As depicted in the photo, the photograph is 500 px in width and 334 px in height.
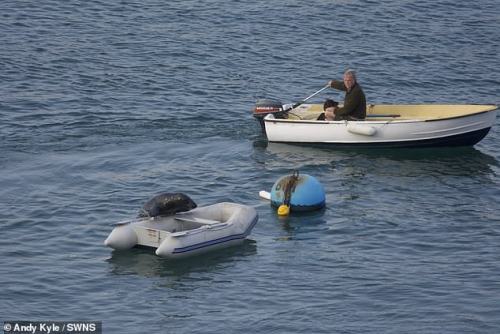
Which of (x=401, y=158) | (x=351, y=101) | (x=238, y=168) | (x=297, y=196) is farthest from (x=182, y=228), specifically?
(x=401, y=158)

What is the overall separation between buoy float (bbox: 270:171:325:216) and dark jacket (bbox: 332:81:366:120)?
406cm

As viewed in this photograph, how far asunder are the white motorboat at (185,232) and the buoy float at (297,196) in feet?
4.67

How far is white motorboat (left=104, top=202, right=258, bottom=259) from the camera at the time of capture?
18.0m

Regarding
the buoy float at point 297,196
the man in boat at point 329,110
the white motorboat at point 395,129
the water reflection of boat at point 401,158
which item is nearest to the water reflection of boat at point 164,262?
the buoy float at point 297,196

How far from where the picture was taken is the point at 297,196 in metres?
20.6

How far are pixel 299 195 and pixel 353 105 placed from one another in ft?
15.0

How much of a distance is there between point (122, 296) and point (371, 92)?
1522 centimetres

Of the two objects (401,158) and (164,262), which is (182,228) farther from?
(401,158)

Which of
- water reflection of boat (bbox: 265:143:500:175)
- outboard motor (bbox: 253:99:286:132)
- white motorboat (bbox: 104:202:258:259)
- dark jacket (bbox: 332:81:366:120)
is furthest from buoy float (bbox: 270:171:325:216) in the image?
outboard motor (bbox: 253:99:286:132)

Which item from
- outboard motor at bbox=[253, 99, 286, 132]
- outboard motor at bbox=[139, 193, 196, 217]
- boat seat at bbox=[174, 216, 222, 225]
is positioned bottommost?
boat seat at bbox=[174, 216, 222, 225]

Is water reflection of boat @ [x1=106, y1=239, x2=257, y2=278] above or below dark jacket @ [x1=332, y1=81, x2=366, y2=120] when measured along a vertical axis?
below

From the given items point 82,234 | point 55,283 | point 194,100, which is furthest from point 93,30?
point 55,283

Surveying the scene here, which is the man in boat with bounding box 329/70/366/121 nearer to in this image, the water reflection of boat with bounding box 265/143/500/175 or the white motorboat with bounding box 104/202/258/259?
the water reflection of boat with bounding box 265/143/500/175

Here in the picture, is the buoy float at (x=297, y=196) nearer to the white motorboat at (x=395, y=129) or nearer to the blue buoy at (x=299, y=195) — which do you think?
the blue buoy at (x=299, y=195)
